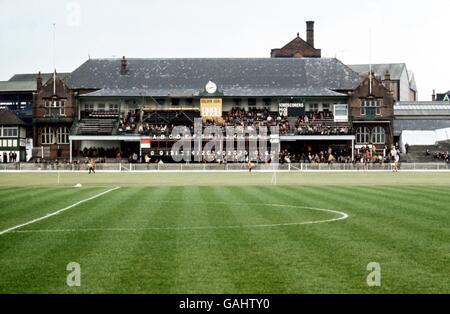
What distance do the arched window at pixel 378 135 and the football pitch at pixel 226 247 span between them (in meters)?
77.5

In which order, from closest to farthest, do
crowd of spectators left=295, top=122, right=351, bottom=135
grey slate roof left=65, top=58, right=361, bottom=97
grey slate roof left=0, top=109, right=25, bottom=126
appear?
crowd of spectators left=295, top=122, right=351, bottom=135 → grey slate roof left=65, top=58, right=361, bottom=97 → grey slate roof left=0, top=109, right=25, bottom=126

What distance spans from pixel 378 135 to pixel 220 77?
907 inches

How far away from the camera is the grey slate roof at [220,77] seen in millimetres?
106188

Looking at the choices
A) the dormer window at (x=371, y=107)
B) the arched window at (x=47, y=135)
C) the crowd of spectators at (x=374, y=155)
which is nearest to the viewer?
the crowd of spectators at (x=374, y=155)

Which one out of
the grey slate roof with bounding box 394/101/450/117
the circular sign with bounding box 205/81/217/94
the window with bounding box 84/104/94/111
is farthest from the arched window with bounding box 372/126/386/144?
the window with bounding box 84/104/94/111

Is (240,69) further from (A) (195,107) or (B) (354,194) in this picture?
(B) (354,194)

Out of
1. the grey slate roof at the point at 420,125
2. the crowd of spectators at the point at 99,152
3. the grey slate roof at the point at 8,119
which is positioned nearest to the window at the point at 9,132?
the grey slate roof at the point at 8,119

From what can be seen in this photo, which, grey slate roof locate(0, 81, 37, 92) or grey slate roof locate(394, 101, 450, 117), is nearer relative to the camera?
grey slate roof locate(394, 101, 450, 117)

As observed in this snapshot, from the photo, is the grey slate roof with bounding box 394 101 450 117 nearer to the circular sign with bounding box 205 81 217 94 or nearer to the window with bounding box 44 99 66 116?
the circular sign with bounding box 205 81 217 94

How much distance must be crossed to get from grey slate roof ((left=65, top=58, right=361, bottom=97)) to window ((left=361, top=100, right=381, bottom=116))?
2928mm

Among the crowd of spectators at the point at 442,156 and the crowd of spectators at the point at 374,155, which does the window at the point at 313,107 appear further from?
the crowd of spectators at the point at 442,156

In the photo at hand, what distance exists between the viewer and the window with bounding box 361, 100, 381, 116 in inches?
4126

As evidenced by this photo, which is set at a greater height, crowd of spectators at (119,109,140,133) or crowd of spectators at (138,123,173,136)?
crowd of spectators at (119,109,140,133)
